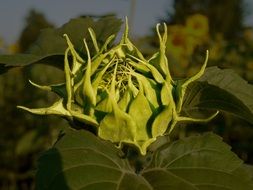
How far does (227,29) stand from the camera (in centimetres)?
1054

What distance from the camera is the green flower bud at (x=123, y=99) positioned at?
712 millimetres

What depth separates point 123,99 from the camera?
2.34ft

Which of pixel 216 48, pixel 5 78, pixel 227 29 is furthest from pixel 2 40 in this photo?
pixel 227 29

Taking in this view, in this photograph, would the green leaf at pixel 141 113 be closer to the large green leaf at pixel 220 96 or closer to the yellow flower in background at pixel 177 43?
the large green leaf at pixel 220 96

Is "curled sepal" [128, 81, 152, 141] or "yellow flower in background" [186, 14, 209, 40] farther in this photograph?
"yellow flower in background" [186, 14, 209, 40]

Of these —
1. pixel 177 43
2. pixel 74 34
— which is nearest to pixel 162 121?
pixel 74 34

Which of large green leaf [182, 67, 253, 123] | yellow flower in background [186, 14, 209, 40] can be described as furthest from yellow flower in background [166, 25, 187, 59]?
large green leaf [182, 67, 253, 123]

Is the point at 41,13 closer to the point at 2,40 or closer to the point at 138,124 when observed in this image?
the point at 2,40

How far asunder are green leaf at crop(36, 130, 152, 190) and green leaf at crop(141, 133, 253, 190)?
0.03 m

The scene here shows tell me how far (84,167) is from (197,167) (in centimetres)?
13

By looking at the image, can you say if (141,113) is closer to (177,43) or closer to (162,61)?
(162,61)

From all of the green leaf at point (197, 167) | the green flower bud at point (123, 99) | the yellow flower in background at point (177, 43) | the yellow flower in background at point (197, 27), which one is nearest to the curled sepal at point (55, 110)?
the green flower bud at point (123, 99)

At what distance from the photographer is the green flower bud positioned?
28.0 inches

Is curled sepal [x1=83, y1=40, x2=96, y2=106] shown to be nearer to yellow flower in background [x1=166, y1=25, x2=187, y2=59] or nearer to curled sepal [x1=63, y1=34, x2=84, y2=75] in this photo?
curled sepal [x1=63, y1=34, x2=84, y2=75]
